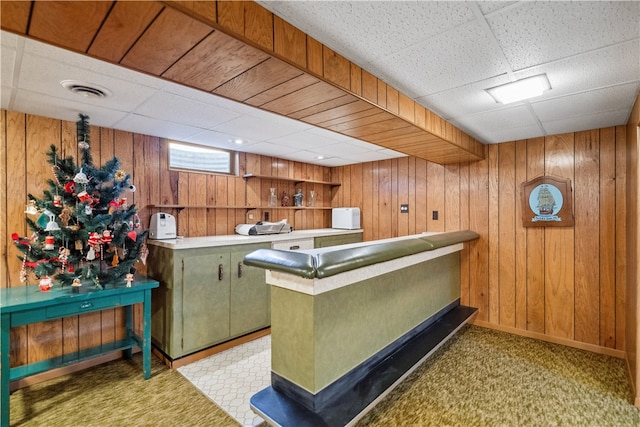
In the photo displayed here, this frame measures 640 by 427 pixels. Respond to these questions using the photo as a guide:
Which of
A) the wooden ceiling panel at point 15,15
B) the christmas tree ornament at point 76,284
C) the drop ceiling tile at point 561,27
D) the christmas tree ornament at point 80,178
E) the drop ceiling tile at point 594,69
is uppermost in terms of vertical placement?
the drop ceiling tile at point 561,27

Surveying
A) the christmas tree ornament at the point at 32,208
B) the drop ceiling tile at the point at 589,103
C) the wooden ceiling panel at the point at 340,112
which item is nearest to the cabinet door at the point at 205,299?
the christmas tree ornament at the point at 32,208

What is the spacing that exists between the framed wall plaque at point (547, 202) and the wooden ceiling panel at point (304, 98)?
274 centimetres

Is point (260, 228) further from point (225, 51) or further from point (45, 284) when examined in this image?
point (225, 51)

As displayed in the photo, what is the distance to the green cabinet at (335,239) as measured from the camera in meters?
4.13

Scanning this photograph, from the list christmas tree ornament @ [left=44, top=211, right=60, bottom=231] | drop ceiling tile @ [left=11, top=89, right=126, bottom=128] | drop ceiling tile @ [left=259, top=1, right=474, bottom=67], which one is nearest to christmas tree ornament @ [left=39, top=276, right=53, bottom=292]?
A: christmas tree ornament @ [left=44, top=211, right=60, bottom=231]

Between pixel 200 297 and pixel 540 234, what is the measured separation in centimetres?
358

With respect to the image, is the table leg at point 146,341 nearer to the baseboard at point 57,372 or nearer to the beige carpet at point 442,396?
the beige carpet at point 442,396

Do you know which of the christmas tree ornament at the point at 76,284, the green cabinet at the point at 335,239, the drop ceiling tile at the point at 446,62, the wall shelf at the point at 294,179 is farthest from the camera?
the green cabinet at the point at 335,239

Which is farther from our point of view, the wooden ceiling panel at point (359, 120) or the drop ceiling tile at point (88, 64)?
the wooden ceiling panel at point (359, 120)

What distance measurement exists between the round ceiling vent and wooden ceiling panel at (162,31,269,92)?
932mm

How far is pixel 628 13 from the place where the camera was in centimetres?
132

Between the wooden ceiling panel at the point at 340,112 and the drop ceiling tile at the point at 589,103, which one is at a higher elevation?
the drop ceiling tile at the point at 589,103

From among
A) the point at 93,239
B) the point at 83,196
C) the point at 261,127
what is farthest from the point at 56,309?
the point at 261,127

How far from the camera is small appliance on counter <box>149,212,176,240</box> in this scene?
3.06m
